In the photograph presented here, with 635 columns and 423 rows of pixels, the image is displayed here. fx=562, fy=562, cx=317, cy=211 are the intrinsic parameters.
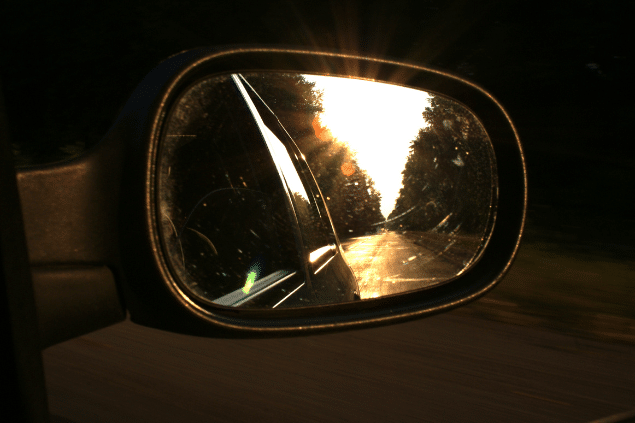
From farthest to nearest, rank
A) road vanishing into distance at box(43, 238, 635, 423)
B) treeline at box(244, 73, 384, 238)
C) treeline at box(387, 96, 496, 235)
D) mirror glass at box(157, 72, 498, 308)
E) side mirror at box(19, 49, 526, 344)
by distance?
road vanishing into distance at box(43, 238, 635, 423) → treeline at box(387, 96, 496, 235) → treeline at box(244, 73, 384, 238) → mirror glass at box(157, 72, 498, 308) → side mirror at box(19, 49, 526, 344)

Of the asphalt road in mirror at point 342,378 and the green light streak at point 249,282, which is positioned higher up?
the green light streak at point 249,282

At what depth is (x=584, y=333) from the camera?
4.47 m

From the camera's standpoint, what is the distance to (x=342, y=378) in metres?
3.29

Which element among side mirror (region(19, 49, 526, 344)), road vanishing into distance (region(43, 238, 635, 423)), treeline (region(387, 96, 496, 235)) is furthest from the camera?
road vanishing into distance (region(43, 238, 635, 423))

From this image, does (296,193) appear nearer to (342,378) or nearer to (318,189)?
(318,189)

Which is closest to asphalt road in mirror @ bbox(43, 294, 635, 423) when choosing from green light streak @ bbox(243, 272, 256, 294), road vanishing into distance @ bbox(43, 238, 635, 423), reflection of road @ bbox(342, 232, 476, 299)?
road vanishing into distance @ bbox(43, 238, 635, 423)

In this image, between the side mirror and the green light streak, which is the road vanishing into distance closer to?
the side mirror

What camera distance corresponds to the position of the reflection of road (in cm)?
168

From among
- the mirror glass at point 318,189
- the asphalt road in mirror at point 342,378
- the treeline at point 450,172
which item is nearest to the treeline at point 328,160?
the mirror glass at point 318,189

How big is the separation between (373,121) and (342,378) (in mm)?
1959

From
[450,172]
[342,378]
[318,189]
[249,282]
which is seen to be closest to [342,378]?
[342,378]

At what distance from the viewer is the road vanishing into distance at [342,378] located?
2867 mm

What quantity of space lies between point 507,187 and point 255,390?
1.87 m

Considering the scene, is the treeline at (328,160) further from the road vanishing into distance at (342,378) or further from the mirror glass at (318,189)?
the road vanishing into distance at (342,378)
